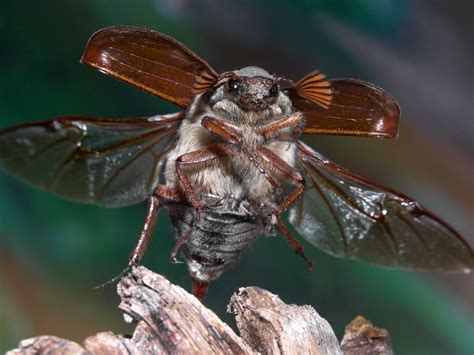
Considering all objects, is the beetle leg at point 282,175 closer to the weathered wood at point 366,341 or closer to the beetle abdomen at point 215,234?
the beetle abdomen at point 215,234

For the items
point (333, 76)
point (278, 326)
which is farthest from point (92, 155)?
point (333, 76)

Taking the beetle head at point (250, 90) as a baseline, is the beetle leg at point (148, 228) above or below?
below

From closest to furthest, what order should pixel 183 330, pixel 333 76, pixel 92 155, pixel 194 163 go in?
pixel 183 330 < pixel 194 163 < pixel 92 155 < pixel 333 76

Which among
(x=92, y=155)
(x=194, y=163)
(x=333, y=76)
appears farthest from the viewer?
(x=333, y=76)

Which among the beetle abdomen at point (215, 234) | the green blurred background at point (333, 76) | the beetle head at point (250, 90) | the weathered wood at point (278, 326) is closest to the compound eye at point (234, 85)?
the beetle head at point (250, 90)

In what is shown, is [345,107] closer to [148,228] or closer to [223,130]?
[223,130]

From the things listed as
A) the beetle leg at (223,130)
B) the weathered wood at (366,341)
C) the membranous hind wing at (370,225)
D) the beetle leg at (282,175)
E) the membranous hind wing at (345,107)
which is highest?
the membranous hind wing at (345,107)

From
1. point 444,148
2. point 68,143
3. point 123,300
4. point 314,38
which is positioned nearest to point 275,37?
point 314,38
